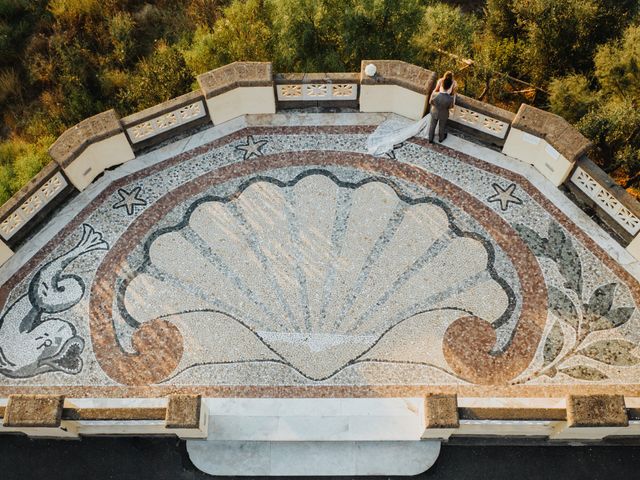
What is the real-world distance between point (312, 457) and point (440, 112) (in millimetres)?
7273

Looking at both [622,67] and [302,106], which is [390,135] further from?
[622,67]

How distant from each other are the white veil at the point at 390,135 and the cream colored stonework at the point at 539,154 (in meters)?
1.90

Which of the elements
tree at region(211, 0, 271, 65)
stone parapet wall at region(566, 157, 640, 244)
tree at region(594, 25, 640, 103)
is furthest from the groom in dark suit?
tree at region(211, 0, 271, 65)

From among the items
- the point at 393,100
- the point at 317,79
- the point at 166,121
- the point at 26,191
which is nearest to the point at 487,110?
the point at 393,100

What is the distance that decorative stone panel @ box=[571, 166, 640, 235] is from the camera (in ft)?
39.4

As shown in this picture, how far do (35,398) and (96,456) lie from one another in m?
1.69

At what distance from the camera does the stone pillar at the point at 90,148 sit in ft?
41.8

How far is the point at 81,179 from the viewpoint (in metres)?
13.2

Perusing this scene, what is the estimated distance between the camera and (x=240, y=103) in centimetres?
1399

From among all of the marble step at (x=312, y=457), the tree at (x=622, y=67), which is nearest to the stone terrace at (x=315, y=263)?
the marble step at (x=312, y=457)

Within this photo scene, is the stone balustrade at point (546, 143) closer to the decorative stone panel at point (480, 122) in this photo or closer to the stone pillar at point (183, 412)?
the decorative stone panel at point (480, 122)

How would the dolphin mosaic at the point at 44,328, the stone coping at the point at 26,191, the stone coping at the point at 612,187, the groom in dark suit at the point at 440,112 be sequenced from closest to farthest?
the dolphin mosaic at the point at 44,328
the stone coping at the point at 612,187
the stone coping at the point at 26,191
the groom in dark suit at the point at 440,112

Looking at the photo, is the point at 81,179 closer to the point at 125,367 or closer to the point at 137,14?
the point at 125,367

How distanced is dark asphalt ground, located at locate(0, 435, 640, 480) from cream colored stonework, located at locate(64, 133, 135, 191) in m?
5.39
